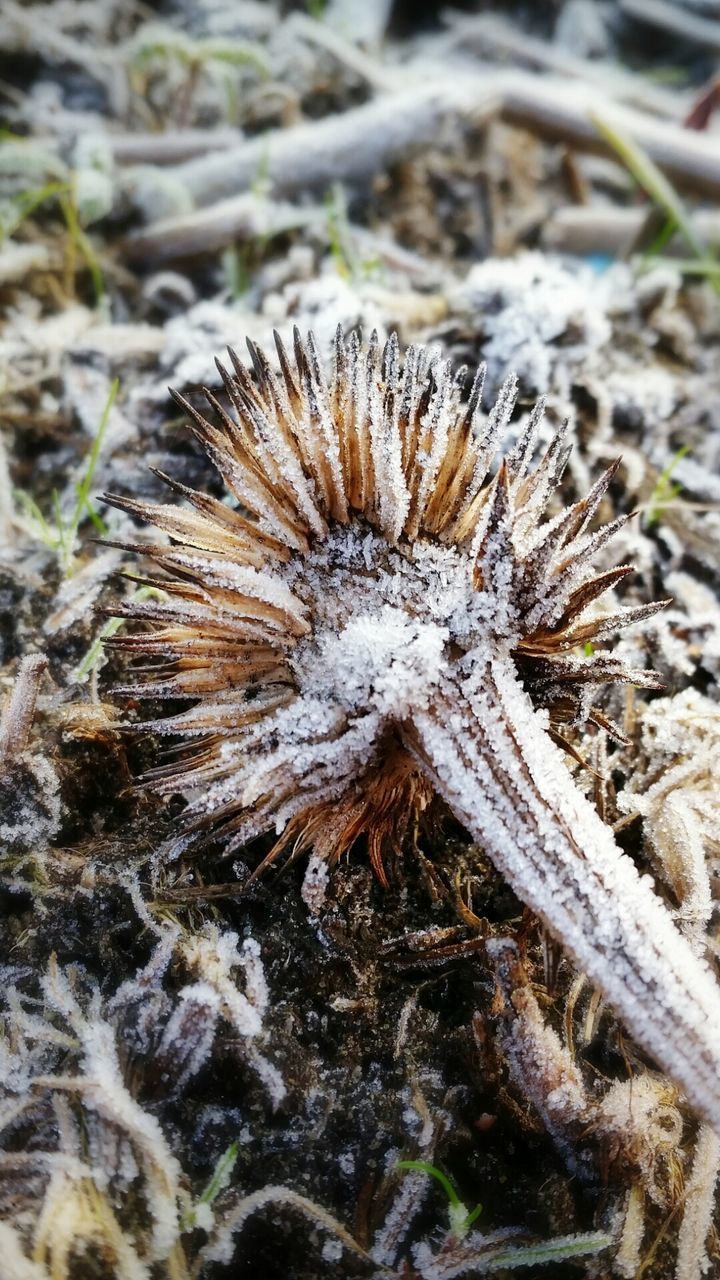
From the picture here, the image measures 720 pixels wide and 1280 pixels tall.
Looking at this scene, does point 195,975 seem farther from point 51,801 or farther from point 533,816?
point 533,816

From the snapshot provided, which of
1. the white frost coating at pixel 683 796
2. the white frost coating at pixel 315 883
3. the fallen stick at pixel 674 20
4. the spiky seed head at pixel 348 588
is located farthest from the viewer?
the fallen stick at pixel 674 20

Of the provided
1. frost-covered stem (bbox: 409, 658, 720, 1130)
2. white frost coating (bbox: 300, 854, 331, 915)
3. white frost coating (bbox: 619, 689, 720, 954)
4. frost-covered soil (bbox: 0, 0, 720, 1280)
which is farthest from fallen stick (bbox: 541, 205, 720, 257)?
white frost coating (bbox: 300, 854, 331, 915)

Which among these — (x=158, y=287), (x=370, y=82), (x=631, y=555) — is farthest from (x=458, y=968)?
(x=370, y=82)

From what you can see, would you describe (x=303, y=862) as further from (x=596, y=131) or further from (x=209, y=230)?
(x=596, y=131)

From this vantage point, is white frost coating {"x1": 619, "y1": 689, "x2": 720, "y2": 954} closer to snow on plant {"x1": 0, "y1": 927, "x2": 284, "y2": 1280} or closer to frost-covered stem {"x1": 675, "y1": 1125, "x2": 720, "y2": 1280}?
frost-covered stem {"x1": 675, "y1": 1125, "x2": 720, "y2": 1280}

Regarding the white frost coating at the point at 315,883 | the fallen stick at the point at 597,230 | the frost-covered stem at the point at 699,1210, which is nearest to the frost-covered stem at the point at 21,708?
the white frost coating at the point at 315,883

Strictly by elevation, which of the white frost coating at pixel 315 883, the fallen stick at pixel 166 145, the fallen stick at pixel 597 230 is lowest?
the white frost coating at pixel 315 883

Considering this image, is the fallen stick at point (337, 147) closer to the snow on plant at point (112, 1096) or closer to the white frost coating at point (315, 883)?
the white frost coating at point (315, 883)
